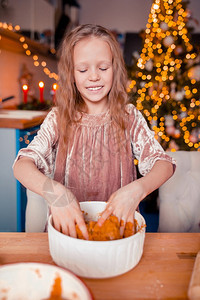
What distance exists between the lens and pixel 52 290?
1.41ft

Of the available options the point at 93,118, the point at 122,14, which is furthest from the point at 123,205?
the point at 122,14

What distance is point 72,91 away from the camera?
3.61ft

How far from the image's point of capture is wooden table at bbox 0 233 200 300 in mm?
508

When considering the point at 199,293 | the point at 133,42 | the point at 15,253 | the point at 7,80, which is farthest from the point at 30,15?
the point at 199,293

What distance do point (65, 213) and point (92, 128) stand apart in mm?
568

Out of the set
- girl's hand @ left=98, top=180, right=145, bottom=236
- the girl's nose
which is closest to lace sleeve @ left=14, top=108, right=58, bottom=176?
the girl's nose

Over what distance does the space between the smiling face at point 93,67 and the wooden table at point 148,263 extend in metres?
0.53

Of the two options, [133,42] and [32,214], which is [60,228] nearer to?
[32,214]

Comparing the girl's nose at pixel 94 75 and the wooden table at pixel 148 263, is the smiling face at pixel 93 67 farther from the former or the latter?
the wooden table at pixel 148 263

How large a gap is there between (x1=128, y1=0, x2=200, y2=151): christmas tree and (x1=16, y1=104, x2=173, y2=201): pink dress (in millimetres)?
1400

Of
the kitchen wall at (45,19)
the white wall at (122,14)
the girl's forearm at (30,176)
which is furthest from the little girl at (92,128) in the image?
the white wall at (122,14)

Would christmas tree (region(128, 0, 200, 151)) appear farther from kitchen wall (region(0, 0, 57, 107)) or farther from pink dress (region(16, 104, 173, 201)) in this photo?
pink dress (region(16, 104, 173, 201))

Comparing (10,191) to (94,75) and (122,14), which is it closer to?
(94,75)

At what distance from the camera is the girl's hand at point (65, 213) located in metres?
0.59
